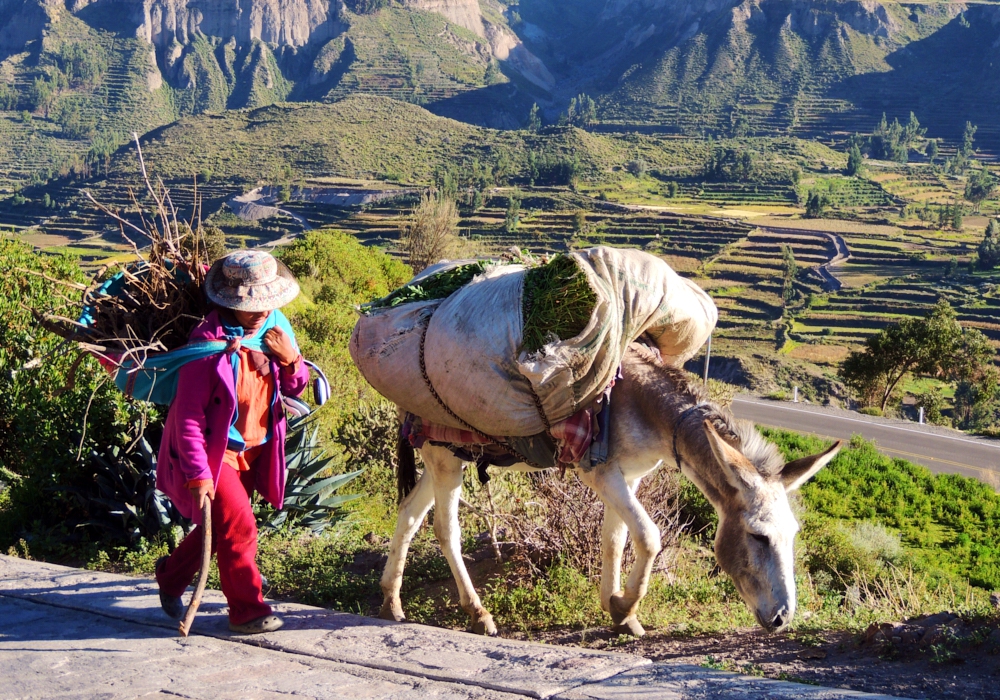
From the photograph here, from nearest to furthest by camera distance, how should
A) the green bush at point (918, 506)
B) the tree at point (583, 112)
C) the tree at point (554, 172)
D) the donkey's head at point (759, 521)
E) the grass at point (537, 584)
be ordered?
the donkey's head at point (759, 521)
the grass at point (537, 584)
the green bush at point (918, 506)
the tree at point (554, 172)
the tree at point (583, 112)

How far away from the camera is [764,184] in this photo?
360 ft

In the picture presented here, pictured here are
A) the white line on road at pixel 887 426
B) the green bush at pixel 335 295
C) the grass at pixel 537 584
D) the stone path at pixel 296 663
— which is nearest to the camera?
the stone path at pixel 296 663

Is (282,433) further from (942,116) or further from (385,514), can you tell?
(942,116)

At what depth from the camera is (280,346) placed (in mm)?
4496

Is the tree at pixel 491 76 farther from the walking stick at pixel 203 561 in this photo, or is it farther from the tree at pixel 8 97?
the walking stick at pixel 203 561

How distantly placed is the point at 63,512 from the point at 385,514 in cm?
252

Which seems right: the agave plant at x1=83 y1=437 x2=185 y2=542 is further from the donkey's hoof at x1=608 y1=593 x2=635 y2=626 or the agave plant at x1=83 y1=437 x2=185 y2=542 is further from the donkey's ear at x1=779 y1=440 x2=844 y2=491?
the donkey's ear at x1=779 y1=440 x2=844 y2=491

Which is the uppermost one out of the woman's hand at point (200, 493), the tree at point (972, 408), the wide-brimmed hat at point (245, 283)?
the wide-brimmed hat at point (245, 283)

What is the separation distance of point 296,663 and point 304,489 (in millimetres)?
2685

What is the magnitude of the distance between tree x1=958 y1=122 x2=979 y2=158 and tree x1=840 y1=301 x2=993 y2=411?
104m

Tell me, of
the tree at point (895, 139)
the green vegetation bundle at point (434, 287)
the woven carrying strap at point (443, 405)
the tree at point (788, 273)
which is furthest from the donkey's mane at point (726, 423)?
the tree at point (895, 139)

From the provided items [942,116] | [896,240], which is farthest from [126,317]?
[942,116]

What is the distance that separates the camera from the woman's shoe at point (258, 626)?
4496 mm

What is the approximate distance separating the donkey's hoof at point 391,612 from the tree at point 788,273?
69.9 m
